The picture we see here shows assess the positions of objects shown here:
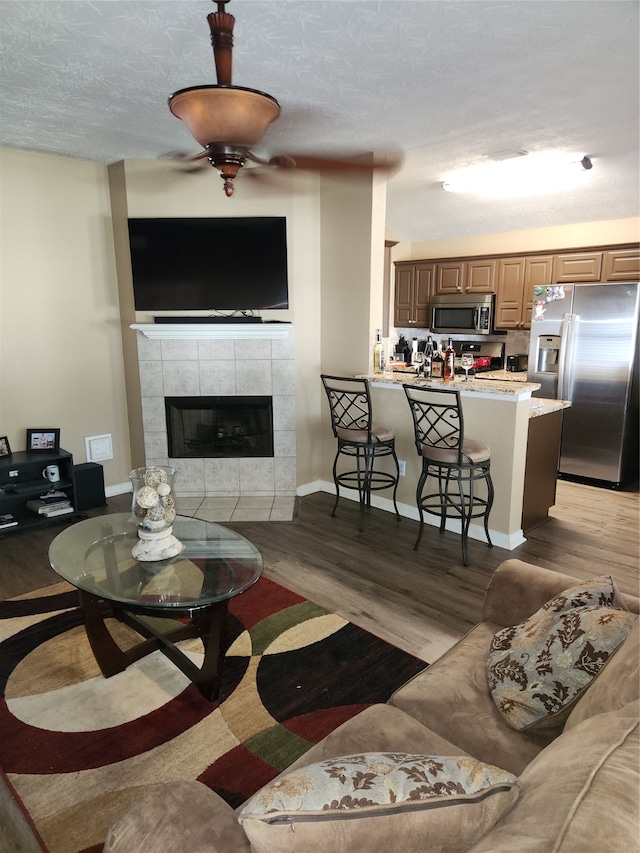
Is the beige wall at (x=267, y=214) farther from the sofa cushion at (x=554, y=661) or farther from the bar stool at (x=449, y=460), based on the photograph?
the sofa cushion at (x=554, y=661)

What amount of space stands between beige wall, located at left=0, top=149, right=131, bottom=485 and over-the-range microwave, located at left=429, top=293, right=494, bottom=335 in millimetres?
3691

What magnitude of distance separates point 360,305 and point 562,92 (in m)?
1.96

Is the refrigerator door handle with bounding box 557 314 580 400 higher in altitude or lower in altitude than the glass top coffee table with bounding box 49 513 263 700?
higher

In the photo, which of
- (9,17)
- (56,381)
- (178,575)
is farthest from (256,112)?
(56,381)

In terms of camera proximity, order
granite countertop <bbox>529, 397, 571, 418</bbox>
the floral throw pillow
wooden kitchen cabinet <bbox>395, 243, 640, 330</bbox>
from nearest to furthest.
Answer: the floral throw pillow
granite countertop <bbox>529, 397, 571, 418</bbox>
wooden kitchen cabinet <bbox>395, 243, 640, 330</bbox>

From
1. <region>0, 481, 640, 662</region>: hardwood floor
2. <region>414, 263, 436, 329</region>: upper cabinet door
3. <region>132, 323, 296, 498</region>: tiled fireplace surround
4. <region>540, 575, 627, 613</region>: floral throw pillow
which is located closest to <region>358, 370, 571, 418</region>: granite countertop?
<region>132, 323, 296, 498</region>: tiled fireplace surround

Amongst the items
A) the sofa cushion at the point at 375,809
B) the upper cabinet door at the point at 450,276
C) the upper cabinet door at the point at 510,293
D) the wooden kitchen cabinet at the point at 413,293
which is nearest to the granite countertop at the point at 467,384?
the upper cabinet door at the point at 510,293

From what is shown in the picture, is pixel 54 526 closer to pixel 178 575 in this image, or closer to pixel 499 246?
pixel 178 575

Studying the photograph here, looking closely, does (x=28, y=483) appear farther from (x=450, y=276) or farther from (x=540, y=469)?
(x=450, y=276)

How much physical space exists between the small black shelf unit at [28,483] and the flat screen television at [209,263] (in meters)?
1.38

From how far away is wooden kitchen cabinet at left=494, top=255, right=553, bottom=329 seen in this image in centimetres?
567

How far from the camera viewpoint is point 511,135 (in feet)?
11.6

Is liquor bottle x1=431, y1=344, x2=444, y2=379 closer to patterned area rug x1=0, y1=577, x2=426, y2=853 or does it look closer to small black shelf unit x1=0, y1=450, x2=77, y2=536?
patterned area rug x1=0, y1=577, x2=426, y2=853

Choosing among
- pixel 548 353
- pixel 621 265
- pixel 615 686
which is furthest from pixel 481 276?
pixel 615 686
